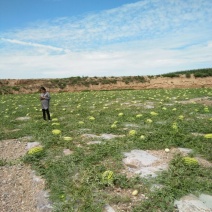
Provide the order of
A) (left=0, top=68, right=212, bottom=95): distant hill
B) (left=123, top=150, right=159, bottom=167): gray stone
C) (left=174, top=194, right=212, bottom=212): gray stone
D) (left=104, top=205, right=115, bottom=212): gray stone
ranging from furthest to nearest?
(left=0, top=68, right=212, bottom=95): distant hill
(left=123, top=150, right=159, bottom=167): gray stone
(left=104, top=205, right=115, bottom=212): gray stone
(left=174, top=194, right=212, bottom=212): gray stone

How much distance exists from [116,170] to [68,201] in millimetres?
1434

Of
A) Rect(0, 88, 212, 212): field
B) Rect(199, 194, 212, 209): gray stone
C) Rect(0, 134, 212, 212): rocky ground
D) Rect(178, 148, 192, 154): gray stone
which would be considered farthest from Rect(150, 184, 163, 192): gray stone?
Rect(178, 148, 192, 154): gray stone

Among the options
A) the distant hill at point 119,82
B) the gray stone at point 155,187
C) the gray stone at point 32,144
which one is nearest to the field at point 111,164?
the gray stone at point 155,187

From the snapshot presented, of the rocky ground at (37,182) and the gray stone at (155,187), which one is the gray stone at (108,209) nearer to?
the rocky ground at (37,182)

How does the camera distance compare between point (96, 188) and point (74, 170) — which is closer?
point (96, 188)

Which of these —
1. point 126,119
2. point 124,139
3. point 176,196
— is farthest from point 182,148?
point 126,119

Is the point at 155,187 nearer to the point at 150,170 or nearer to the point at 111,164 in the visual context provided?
the point at 150,170

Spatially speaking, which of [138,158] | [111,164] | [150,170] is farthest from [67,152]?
[150,170]

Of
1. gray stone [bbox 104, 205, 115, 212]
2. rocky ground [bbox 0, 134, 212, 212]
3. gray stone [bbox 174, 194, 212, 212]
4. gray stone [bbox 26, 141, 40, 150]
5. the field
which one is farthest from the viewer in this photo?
gray stone [bbox 26, 141, 40, 150]

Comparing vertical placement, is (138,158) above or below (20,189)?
above

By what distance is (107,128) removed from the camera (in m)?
9.48

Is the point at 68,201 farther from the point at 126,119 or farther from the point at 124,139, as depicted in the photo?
the point at 126,119

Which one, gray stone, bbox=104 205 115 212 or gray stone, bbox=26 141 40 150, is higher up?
gray stone, bbox=26 141 40 150

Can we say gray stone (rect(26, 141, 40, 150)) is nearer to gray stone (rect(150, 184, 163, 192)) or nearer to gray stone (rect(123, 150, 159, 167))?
gray stone (rect(123, 150, 159, 167))
